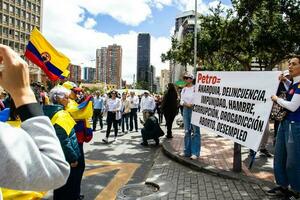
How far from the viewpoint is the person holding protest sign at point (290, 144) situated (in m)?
4.90

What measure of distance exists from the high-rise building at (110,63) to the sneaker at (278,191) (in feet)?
518

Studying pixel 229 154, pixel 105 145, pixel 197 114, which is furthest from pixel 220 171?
pixel 105 145

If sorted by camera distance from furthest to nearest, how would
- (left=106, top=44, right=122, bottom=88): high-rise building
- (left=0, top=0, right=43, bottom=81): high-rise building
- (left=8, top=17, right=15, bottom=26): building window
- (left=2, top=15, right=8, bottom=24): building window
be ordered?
(left=106, top=44, right=122, bottom=88): high-rise building < (left=8, top=17, right=15, bottom=26): building window < (left=0, top=0, right=43, bottom=81): high-rise building < (left=2, top=15, right=8, bottom=24): building window

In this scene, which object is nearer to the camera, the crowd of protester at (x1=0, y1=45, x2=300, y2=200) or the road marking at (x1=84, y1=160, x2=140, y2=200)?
the crowd of protester at (x1=0, y1=45, x2=300, y2=200)

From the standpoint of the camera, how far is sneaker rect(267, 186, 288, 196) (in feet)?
17.3

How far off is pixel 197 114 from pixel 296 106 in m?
2.94

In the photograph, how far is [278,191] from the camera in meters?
5.36

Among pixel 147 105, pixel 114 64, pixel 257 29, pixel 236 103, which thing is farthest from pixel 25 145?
pixel 114 64

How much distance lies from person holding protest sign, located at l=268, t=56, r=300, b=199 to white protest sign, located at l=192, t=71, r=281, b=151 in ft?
1.11

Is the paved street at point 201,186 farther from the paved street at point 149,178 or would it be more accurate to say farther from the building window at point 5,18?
the building window at point 5,18

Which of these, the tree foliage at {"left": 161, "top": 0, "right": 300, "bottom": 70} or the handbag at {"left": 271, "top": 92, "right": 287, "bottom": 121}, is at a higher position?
the tree foliage at {"left": 161, "top": 0, "right": 300, "bottom": 70}

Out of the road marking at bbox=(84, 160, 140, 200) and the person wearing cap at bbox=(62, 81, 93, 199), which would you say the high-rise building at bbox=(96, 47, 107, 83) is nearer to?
the road marking at bbox=(84, 160, 140, 200)

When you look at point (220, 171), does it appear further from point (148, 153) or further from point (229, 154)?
point (148, 153)

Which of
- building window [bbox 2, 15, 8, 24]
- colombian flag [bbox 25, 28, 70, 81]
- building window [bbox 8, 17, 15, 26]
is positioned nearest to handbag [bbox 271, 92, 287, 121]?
colombian flag [bbox 25, 28, 70, 81]
